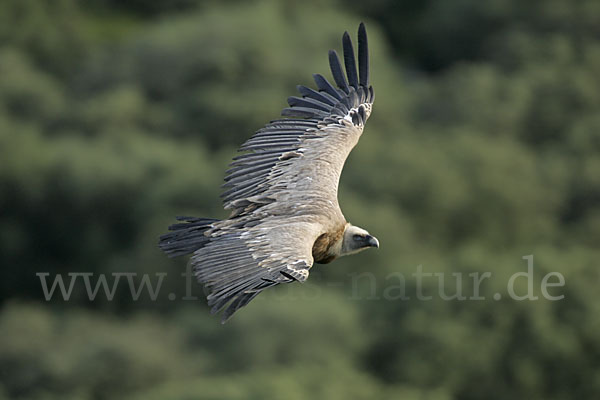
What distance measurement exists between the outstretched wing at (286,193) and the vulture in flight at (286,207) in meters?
0.01

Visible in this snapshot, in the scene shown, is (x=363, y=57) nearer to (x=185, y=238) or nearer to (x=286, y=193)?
(x=286, y=193)

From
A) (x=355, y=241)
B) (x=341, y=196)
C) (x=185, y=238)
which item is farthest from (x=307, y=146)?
(x=341, y=196)

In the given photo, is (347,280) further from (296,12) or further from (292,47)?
(296,12)

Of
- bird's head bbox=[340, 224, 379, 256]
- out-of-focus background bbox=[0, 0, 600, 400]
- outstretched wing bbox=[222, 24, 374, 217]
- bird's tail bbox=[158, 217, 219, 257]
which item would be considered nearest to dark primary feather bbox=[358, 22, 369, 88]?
outstretched wing bbox=[222, 24, 374, 217]

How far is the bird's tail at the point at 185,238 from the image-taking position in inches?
516

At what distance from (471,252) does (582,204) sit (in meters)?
11.2

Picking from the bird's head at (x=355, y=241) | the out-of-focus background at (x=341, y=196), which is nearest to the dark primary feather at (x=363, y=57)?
the bird's head at (x=355, y=241)

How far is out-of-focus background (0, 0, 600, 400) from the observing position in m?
33.3

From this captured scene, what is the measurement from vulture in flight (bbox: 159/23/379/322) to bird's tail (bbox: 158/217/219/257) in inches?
0.5

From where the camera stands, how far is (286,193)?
14109 millimetres

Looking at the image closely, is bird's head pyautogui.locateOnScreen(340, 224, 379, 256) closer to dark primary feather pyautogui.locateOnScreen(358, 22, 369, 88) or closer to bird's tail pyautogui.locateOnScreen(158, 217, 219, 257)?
bird's tail pyautogui.locateOnScreen(158, 217, 219, 257)

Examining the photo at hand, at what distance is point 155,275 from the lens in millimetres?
36625

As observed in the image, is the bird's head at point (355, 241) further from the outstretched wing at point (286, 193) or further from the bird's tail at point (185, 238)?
the bird's tail at point (185, 238)

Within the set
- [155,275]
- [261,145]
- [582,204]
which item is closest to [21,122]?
[155,275]
